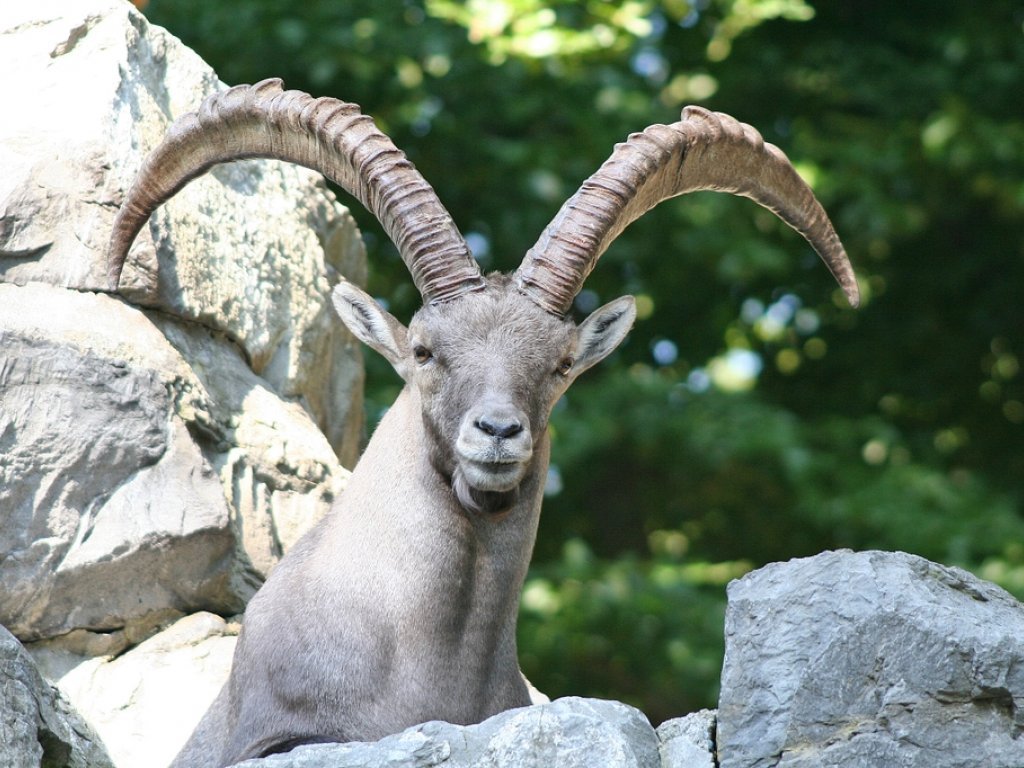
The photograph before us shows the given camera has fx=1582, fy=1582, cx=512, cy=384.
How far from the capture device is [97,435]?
7.48 metres

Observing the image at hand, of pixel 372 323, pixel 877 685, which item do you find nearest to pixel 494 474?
pixel 372 323

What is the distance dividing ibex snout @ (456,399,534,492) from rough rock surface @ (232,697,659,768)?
4.62 feet

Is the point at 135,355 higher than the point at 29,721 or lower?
lower

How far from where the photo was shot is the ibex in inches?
256

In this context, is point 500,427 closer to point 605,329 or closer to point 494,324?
point 494,324

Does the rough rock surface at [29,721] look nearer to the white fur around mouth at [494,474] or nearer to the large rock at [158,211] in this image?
the white fur around mouth at [494,474]

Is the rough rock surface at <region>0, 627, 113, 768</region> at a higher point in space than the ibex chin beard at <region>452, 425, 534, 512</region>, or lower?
lower

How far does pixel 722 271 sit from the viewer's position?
1421cm

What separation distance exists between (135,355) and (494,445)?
2.32 m

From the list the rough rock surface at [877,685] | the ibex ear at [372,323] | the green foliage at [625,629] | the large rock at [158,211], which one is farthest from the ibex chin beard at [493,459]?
the green foliage at [625,629]

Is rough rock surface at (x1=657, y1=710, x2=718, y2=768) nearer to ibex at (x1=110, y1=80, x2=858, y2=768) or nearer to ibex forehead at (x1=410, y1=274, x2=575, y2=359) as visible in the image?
ibex at (x1=110, y1=80, x2=858, y2=768)

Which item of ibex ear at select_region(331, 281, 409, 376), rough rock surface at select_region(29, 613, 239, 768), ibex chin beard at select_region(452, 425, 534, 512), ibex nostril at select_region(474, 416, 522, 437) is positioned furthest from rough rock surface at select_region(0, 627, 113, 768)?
ibex ear at select_region(331, 281, 409, 376)

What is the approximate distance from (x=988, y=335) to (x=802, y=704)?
12.7 m

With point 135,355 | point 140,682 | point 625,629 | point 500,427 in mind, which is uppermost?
point 500,427
